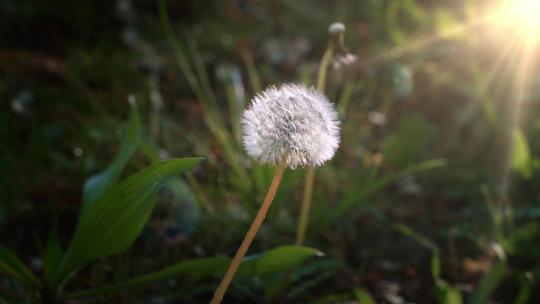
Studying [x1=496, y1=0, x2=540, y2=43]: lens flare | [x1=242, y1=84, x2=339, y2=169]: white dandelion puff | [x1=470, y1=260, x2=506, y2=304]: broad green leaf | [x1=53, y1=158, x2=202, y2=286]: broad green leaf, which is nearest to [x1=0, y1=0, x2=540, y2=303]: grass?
[x1=470, y1=260, x2=506, y2=304]: broad green leaf

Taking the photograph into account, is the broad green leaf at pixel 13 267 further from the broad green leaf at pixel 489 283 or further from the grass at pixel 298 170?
the broad green leaf at pixel 489 283

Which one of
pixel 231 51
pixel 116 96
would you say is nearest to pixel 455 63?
pixel 231 51

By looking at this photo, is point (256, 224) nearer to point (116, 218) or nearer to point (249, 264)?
point (249, 264)

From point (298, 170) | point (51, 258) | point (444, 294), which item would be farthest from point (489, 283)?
point (51, 258)

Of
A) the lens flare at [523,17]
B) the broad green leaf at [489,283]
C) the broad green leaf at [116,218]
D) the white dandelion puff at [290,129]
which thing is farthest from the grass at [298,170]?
the white dandelion puff at [290,129]

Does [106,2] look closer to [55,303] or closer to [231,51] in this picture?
[231,51]

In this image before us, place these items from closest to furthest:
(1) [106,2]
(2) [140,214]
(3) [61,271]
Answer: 1. (2) [140,214]
2. (3) [61,271]
3. (1) [106,2]
